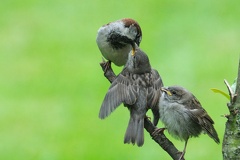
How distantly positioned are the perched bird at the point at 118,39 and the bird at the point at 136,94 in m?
0.93

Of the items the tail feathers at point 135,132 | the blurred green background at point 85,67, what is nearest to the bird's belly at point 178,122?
the tail feathers at point 135,132

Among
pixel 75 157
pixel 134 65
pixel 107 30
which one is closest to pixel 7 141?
pixel 75 157

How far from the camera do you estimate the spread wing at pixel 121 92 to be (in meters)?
3.69

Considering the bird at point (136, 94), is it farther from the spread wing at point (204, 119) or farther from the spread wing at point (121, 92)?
the spread wing at point (204, 119)

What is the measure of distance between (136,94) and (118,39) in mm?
1614

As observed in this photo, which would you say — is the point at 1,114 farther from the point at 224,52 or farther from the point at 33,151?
the point at 224,52

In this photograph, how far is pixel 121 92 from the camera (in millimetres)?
3949

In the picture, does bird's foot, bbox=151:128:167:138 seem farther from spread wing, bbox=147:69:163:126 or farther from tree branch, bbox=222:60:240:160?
tree branch, bbox=222:60:240:160

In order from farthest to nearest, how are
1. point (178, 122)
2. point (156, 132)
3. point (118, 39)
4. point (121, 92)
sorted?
point (118, 39), point (121, 92), point (178, 122), point (156, 132)

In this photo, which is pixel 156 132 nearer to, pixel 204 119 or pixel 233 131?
pixel 204 119

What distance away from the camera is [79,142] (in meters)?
8.32

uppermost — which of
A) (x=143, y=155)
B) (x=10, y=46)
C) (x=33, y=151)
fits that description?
(x=10, y=46)

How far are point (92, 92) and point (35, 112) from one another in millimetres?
731

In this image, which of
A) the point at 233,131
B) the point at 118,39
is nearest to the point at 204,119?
the point at 233,131
